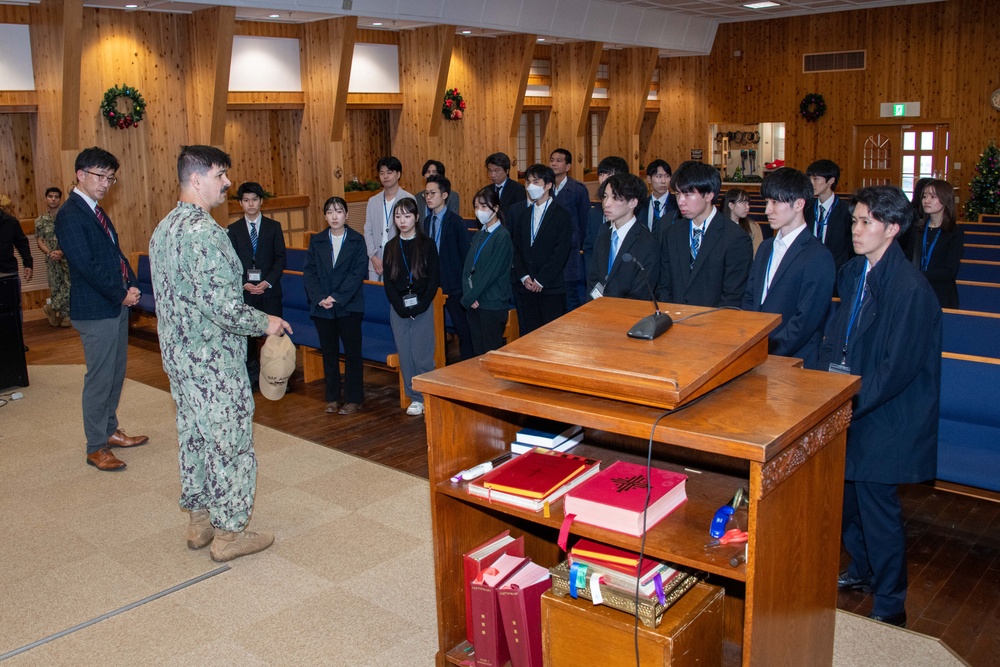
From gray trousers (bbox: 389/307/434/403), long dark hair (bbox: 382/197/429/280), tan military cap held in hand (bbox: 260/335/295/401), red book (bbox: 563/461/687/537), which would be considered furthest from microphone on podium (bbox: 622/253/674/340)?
gray trousers (bbox: 389/307/434/403)

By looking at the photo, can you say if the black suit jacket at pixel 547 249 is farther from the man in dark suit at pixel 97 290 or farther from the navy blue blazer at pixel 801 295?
the man in dark suit at pixel 97 290

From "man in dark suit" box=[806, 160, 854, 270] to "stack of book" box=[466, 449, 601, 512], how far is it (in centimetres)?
436

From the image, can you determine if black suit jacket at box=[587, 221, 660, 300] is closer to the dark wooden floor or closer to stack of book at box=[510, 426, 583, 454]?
the dark wooden floor

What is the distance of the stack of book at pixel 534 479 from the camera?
2369 millimetres

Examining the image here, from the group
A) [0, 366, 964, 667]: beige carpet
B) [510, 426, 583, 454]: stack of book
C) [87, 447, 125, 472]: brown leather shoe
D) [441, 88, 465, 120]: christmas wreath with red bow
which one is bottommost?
[0, 366, 964, 667]: beige carpet

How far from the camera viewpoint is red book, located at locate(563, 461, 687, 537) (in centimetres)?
221

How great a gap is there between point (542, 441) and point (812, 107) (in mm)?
16337

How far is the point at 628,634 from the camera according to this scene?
7.24 ft

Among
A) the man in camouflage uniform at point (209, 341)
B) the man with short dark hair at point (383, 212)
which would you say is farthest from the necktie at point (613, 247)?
the man with short dark hair at point (383, 212)

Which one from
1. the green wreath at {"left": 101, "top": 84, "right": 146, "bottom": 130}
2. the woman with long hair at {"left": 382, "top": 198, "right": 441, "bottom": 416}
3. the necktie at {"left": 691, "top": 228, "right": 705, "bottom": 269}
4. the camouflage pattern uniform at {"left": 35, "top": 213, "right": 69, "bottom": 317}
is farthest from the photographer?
the green wreath at {"left": 101, "top": 84, "right": 146, "bottom": 130}

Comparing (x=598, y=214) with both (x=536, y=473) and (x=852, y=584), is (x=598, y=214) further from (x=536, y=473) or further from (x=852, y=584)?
(x=536, y=473)

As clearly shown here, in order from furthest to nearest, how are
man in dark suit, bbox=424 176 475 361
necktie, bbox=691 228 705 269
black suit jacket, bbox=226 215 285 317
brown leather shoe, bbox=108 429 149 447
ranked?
man in dark suit, bbox=424 176 475 361, black suit jacket, bbox=226 215 285 317, brown leather shoe, bbox=108 429 149 447, necktie, bbox=691 228 705 269

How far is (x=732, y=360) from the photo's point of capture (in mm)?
2180

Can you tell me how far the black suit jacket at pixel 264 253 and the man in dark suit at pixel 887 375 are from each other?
428 cm
